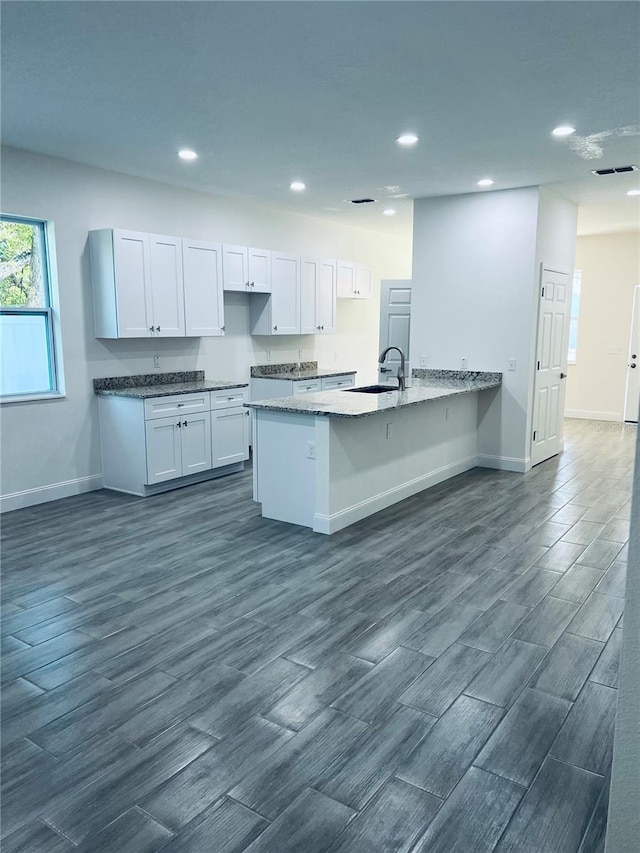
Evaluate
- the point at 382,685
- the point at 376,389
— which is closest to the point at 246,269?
the point at 376,389

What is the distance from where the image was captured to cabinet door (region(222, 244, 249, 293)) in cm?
618

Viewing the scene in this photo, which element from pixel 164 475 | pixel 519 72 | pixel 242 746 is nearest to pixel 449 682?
pixel 242 746

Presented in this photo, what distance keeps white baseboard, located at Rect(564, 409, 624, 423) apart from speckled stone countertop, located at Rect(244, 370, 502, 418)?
4.17 m

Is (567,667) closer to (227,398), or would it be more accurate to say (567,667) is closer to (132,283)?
(227,398)

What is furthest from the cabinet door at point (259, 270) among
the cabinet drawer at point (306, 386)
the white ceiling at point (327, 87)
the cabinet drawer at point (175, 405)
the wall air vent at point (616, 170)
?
the wall air vent at point (616, 170)

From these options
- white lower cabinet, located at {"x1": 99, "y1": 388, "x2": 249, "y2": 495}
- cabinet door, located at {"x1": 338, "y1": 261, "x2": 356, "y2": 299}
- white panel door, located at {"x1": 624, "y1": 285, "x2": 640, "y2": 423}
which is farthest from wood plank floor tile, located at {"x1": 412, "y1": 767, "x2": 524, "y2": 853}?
white panel door, located at {"x1": 624, "y1": 285, "x2": 640, "y2": 423}

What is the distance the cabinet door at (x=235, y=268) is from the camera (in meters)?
6.18

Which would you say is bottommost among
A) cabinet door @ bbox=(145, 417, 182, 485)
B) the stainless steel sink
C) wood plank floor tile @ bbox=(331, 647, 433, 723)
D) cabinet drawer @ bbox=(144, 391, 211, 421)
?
wood plank floor tile @ bbox=(331, 647, 433, 723)

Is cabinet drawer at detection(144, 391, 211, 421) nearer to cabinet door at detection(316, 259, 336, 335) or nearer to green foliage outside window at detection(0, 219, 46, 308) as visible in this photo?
green foliage outside window at detection(0, 219, 46, 308)

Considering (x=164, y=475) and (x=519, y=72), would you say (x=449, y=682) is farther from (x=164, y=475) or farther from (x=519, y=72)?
(x=164, y=475)

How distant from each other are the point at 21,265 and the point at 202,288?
1630 millimetres

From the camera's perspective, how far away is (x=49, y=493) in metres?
5.13

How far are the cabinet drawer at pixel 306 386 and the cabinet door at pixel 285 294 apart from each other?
621 mm

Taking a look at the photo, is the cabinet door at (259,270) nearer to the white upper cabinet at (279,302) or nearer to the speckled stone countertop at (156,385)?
the white upper cabinet at (279,302)
